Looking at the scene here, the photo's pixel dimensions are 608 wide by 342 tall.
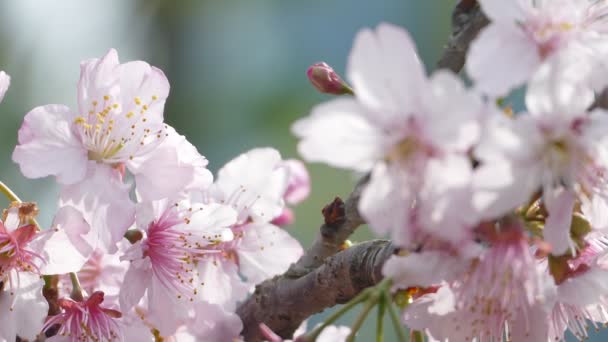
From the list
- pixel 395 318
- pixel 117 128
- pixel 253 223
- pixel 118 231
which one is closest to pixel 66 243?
pixel 118 231

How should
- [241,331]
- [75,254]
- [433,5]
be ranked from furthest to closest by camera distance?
[433,5] → [241,331] → [75,254]

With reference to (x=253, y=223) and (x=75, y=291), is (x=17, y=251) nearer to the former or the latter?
(x=75, y=291)

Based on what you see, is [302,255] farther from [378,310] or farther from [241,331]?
[378,310]

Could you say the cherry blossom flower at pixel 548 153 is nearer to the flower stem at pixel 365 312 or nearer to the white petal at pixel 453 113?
the white petal at pixel 453 113

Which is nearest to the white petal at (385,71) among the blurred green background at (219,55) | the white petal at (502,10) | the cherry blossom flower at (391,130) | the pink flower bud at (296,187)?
the cherry blossom flower at (391,130)

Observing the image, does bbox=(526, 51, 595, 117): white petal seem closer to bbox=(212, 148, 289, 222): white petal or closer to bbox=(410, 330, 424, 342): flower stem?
bbox=(410, 330, 424, 342): flower stem

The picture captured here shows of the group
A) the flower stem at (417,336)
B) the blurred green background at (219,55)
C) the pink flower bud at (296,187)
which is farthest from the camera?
the blurred green background at (219,55)

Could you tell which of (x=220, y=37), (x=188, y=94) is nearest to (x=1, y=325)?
(x=188, y=94)
